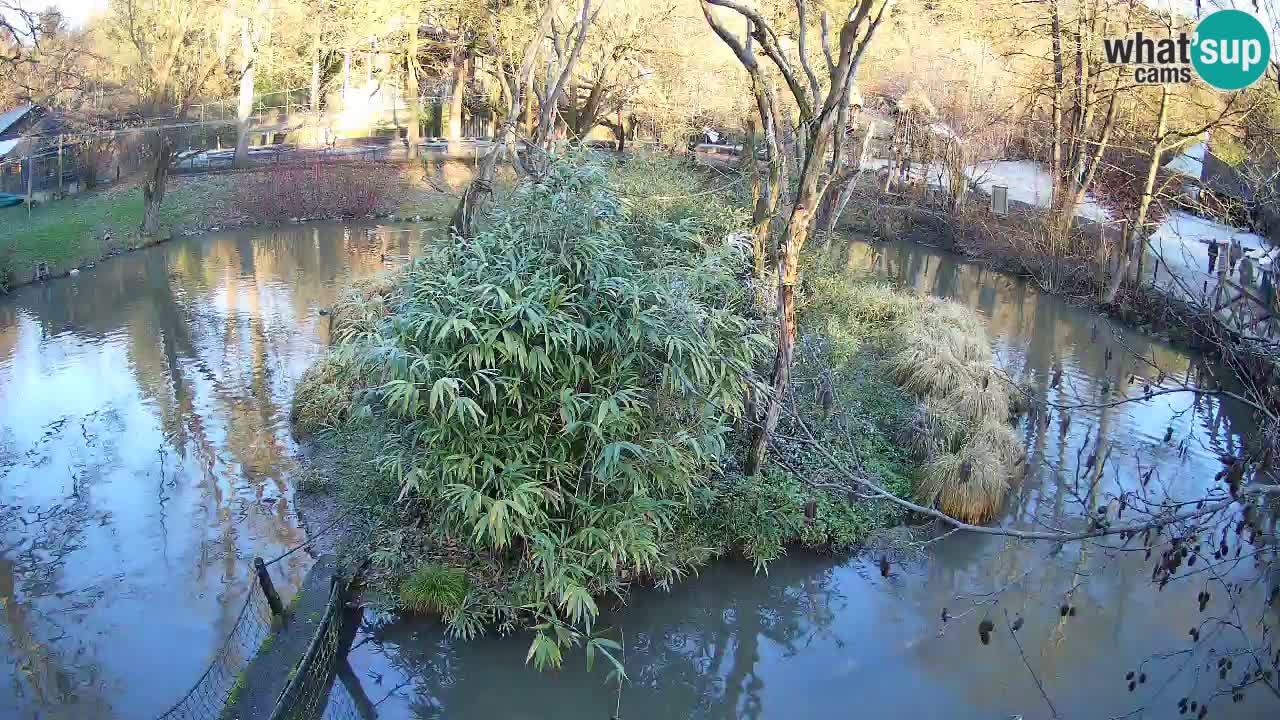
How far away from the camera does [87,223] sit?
20.5 metres

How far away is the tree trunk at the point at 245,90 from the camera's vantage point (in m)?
24.1

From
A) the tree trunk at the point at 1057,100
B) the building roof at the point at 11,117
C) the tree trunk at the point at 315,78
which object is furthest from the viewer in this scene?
the tree trunk at the point at 315,78

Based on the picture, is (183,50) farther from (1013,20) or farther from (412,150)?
(1013,20)

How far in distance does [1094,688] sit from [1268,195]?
359 centimetres

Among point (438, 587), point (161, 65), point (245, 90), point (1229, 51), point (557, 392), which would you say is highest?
point (161, 65)

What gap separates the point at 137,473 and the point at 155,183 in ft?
40.8

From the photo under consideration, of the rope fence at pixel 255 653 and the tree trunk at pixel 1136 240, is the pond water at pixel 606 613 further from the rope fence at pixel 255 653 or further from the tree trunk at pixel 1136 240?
the tree trunk at pixel 1136 240

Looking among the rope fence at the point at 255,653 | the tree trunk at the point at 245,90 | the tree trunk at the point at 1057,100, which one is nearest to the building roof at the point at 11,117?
the tree trunk at the point at 245,90

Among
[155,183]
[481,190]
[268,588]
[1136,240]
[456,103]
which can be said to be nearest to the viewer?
[268,588]

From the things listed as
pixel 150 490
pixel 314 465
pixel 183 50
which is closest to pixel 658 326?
pixel 314 465

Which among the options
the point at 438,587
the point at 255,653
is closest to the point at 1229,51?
the point at 438,587

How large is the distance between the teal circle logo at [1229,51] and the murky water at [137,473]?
11.1 meters

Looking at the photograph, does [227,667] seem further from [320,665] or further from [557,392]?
[557,392]

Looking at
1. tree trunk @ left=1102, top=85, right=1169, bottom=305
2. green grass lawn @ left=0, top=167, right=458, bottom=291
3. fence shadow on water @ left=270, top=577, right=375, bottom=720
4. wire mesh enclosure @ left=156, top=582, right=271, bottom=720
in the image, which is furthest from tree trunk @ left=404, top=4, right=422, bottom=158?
fence shadow on water @ left=270, top=577, right=375, bottom=720
